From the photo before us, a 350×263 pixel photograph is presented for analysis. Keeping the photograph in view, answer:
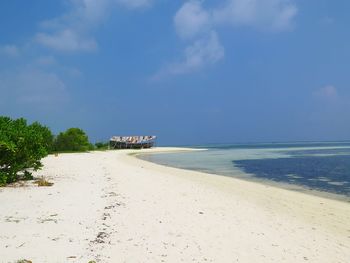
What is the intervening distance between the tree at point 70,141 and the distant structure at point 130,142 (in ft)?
63.9

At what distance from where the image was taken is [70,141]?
5494 cm

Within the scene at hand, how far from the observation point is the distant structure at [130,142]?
3014 inches

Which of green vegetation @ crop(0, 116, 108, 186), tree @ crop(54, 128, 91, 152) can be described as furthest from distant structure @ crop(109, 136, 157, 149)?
green vegetation @ crop(0, 116, 108, 186)

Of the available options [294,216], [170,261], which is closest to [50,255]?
[170,261]

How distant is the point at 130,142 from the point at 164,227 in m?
69.8

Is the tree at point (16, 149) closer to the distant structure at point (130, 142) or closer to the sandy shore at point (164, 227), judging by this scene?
the sandy shore at point (164, 227)

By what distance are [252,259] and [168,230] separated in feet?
7.46

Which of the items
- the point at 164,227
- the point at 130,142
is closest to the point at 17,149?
the point at 164,227

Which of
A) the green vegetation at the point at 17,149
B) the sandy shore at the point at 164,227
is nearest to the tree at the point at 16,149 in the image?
the green vegetation at the point at 17,149

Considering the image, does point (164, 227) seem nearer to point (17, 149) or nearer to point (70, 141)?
point (17, 149)

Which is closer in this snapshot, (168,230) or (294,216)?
(168,230)

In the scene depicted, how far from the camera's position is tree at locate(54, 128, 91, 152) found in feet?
180

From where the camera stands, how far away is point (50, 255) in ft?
20.6

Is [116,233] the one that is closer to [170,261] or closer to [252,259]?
[170,261]
